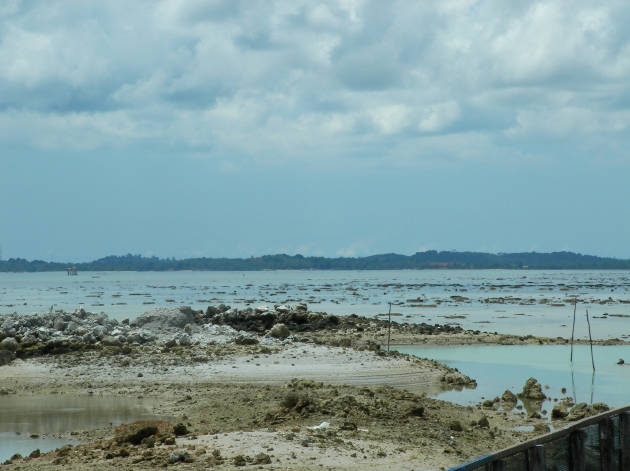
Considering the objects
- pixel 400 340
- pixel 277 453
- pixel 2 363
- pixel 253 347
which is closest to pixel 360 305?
pixel 400 340

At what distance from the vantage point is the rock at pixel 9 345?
885 inches

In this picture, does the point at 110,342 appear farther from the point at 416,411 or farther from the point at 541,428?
the point at 541,428

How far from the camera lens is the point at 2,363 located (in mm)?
21391

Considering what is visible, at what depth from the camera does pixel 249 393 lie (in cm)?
1594

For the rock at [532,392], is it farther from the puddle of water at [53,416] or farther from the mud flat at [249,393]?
the puddle of water at [53,416]

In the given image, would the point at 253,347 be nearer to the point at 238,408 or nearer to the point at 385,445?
the point at 238,408

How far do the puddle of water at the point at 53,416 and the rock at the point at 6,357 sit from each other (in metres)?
4.19

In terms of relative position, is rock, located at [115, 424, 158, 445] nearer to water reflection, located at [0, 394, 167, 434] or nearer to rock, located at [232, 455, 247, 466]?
rock, located at [232, 455, 247, 466]

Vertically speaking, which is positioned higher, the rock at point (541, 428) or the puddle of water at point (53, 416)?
the rock at point (541, 428)

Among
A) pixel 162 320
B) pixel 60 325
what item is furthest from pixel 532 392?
pixel 60 325

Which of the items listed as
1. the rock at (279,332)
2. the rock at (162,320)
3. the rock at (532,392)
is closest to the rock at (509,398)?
the rock at (532,392)

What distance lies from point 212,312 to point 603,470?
30322 millimetres

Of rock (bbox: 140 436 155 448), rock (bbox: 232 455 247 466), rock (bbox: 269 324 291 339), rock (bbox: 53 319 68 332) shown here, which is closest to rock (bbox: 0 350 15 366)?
rock (bbox: 53 319 68 332)

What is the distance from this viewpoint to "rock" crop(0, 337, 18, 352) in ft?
73.8
